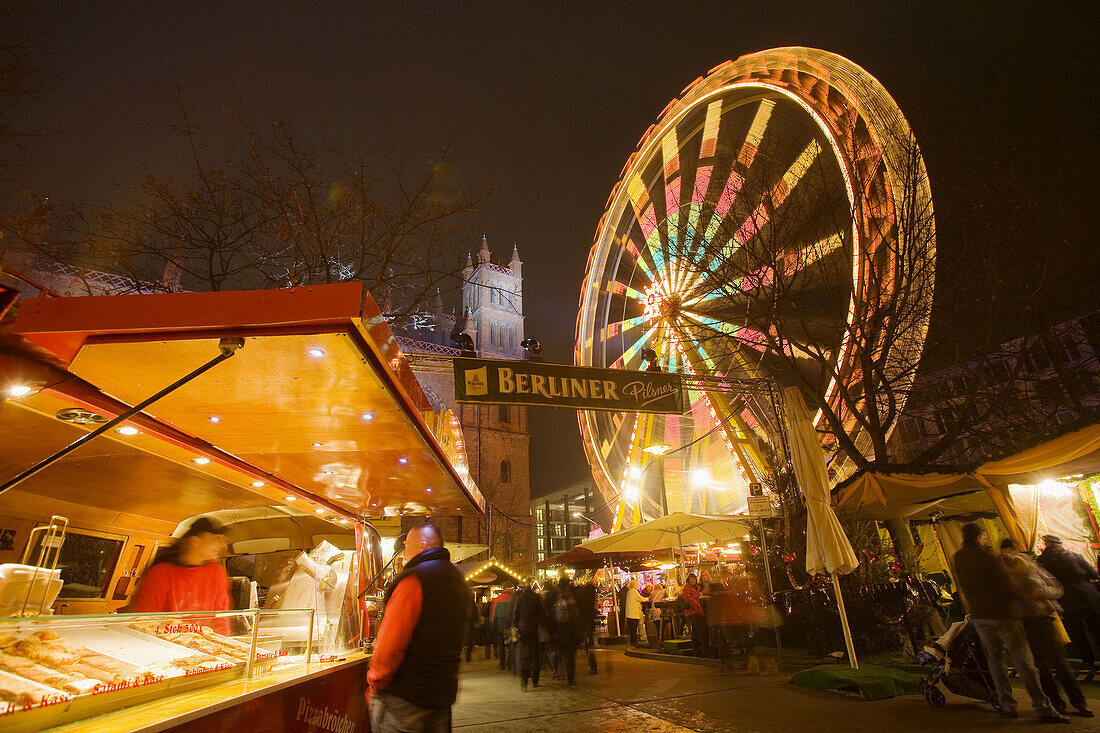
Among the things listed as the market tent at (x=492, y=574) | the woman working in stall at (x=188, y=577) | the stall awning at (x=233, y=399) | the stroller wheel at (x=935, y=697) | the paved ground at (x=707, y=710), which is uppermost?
the stall awning at (x=233, y=399)

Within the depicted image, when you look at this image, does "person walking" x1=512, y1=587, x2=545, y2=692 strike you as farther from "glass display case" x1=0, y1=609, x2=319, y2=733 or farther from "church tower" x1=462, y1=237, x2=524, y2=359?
"church tower" x1=462, y1=237, x2=524, y2=359

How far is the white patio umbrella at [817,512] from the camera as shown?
6.46 metres

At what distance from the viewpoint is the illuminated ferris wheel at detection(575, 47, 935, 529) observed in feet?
30.9

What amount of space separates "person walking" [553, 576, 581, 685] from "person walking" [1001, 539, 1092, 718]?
540cm

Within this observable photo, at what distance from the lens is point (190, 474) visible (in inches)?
158

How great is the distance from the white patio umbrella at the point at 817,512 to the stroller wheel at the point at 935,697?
1253mm

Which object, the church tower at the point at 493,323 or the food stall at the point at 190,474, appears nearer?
the food stall at the point at 190,474

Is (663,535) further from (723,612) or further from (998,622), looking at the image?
(998,622)

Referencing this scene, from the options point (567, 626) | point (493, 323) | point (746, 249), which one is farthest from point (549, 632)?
point (493, 323)

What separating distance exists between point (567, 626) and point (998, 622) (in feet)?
18.1

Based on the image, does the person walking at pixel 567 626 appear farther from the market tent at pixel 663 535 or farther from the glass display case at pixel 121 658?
the glass display case at pixel 121 658

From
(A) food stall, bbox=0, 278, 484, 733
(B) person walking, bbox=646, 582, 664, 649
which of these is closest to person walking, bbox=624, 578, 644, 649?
(B) person walking, bbox=646, 582, 664, 649

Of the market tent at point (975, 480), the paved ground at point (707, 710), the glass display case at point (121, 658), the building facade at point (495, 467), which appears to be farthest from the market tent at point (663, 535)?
the building facade at point (495, 467)

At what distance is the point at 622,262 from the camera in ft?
51.8
